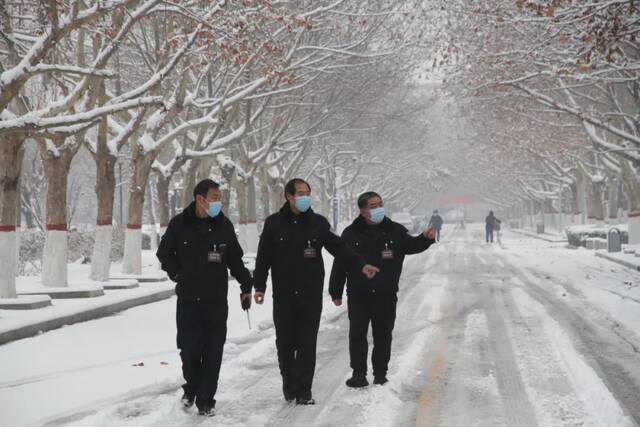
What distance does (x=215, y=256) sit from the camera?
8109 mm

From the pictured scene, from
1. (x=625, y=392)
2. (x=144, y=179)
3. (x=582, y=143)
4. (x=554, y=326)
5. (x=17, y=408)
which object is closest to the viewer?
(x=17, y=408)

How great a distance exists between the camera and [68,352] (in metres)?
11.8

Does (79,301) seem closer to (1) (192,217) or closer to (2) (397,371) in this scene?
(2) (397,371)

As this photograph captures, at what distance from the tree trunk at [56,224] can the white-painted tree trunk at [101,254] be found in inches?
84.3

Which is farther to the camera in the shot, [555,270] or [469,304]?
[555,270]

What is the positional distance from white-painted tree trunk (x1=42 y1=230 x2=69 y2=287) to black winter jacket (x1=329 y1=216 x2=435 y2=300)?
35.2 feet

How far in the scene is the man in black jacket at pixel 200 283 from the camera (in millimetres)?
8047

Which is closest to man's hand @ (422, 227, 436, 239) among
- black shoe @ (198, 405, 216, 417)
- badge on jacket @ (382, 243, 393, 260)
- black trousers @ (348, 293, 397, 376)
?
badge on jacket @ (382, 243, 393, 260)

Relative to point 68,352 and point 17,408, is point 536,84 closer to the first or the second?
point 68,352

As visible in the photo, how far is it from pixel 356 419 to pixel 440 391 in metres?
1.52

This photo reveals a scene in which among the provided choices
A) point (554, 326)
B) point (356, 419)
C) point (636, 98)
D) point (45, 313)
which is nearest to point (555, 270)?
point (636, 98)

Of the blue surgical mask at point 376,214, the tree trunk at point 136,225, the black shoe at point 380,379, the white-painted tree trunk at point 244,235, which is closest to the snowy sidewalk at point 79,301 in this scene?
the tree trunk at point 136,225

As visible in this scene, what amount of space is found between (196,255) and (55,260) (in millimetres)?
11459

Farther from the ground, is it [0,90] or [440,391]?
[0,90]
